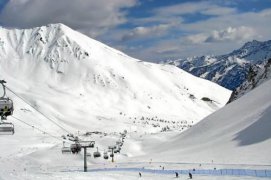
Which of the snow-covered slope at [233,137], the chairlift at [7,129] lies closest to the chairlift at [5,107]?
the chairlift at [7,129]

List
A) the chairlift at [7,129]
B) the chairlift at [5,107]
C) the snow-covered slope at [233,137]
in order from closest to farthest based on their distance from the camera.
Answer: the chairlift at [5,107] < the chairlift at [7,129] < the snow-covered slope at [233,137]

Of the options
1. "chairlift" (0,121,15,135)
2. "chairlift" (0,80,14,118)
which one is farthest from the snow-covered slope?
"chairlift" (0,80,14,118)

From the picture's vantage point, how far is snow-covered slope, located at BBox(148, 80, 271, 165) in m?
117

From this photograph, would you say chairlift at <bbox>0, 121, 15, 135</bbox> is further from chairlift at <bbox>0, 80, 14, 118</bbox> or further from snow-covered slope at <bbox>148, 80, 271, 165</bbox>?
snow-covered slope at <bbox>148, 80, 271, 165</bbox>

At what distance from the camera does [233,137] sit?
141 meters

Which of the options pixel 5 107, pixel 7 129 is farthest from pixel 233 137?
pixel 5 107

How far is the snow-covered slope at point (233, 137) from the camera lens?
117 meters

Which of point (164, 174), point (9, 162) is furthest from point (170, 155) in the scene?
point (9, 162)

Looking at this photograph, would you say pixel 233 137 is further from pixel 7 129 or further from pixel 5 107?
→ pixel 5 107

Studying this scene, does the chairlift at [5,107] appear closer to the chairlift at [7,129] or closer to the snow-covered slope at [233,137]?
the chairlift at [7,129]

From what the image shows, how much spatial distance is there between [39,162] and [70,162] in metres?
11.0

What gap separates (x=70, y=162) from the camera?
530 ft

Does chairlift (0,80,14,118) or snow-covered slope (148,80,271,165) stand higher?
snow-covered slope (148,80,271,165)

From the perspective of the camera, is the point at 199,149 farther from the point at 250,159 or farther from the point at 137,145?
the point at 137,145
